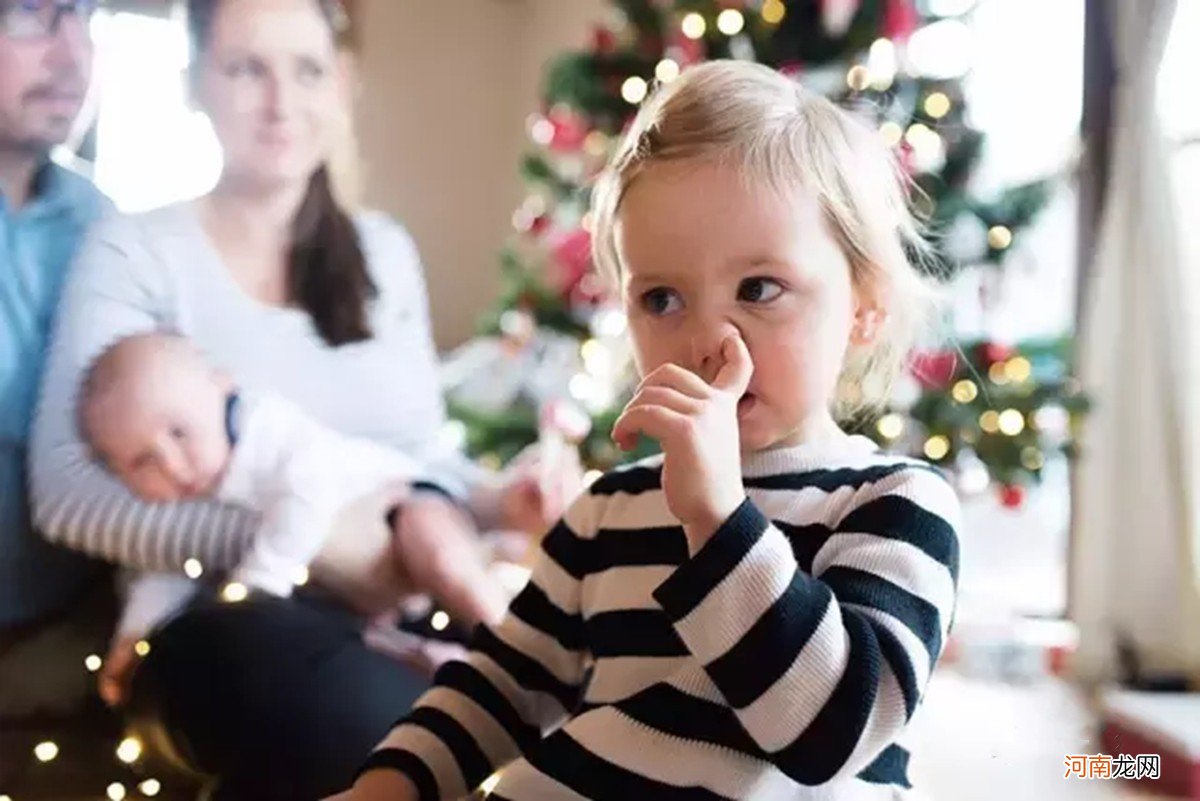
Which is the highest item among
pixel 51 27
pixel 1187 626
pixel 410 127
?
pixel 51 27

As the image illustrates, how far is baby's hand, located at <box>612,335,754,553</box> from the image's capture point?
0.72 m

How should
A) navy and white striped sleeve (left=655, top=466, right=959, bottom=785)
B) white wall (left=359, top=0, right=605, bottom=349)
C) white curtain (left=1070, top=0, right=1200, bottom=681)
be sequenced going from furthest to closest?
white curtain (left=1070, top=0, right=1200, bottom=681)
white wall (left=359, top=0, right=605, bottom=349)
navy and white striped sleeve (left=655, top=466, right=959, bottom=785)

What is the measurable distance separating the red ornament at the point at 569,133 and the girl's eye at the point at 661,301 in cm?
140

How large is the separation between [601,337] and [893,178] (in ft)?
4.25

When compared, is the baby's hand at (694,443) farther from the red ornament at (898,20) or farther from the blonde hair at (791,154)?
the red ornament at (898,20)

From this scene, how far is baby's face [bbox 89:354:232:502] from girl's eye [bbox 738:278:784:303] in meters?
0.88

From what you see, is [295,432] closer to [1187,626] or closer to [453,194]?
[453,194]

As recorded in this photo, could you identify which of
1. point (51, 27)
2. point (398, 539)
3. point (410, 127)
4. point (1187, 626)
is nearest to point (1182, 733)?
point (1187, 626)

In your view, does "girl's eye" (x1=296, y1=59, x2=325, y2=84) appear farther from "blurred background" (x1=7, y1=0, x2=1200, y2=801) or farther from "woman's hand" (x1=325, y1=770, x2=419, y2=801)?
"woman's hand" (x1=325, y1=770, x2=419, y2=801)

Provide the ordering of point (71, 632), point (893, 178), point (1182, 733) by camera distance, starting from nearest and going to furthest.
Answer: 1. point (893, 178)
2. point (71, 632)
3. point (1182, 733)

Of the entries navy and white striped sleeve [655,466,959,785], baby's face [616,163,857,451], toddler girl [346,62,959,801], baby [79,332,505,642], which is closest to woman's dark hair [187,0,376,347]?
baby [79,332,505,642]

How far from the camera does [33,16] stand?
147 centimetres

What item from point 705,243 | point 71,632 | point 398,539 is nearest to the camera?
point 705,243

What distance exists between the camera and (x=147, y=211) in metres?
1.53
